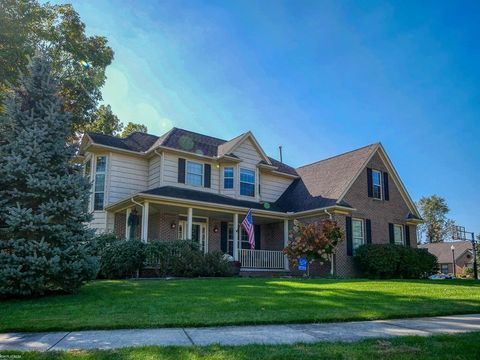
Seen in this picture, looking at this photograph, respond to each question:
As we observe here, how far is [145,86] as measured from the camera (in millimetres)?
14289

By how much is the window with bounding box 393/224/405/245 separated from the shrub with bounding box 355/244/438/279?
1.62m

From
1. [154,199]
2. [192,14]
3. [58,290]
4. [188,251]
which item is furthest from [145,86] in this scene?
[58,290]

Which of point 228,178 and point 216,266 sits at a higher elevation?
point 228,178

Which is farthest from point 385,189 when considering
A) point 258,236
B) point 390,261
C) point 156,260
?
point 156,260

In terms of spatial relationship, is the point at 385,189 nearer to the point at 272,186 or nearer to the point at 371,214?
the point at 371,214

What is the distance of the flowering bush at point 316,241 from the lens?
16.5 meters

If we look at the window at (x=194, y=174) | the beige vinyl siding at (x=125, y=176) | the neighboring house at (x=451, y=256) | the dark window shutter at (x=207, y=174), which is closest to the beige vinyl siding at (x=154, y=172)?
the beige vinyl siding at (x=125, y=176)

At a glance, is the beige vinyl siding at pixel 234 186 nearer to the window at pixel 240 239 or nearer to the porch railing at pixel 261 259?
the window at pixel 240 239

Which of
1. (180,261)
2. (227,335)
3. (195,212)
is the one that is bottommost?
(227,335)

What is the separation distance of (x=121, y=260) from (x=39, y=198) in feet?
20.1

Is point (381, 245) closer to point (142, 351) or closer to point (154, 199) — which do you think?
point (154, 199)

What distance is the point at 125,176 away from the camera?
19.1 metres

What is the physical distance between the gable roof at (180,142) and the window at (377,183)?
17.2 feet

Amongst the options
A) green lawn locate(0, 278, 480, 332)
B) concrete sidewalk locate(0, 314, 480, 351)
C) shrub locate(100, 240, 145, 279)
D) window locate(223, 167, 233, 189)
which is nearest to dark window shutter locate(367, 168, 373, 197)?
window locate(223, 167, 233, 189)
